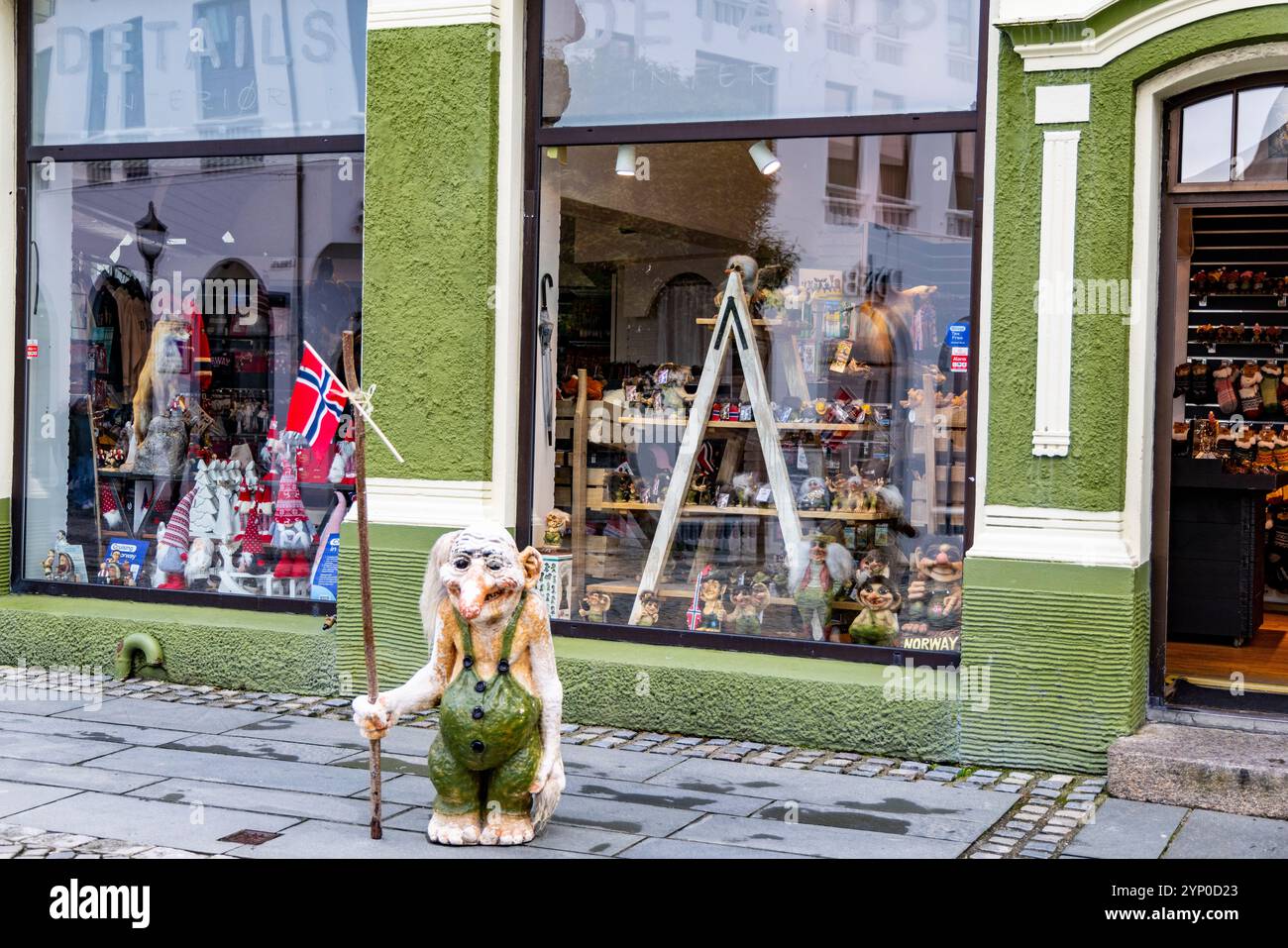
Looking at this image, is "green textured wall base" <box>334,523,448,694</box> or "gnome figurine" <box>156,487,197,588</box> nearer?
"green textured wall base" <box>334,523,448,694</box>

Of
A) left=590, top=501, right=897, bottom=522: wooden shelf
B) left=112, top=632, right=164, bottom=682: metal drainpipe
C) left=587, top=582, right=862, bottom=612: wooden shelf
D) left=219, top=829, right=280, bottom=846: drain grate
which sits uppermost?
left=590, top=501, right=897, bottom=522: wooden shelf

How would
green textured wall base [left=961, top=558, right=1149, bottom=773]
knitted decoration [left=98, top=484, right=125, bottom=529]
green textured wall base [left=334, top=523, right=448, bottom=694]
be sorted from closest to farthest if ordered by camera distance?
green textured wall base [left=961, top=558, right=1149, bottom=773] < green textured wall base [left=334, top=523, right=448, bottom=694] < knitted decoration [left=98, top=484, right=125, bottom=529]

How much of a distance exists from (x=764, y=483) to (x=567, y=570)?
1238mm

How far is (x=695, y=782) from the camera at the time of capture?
23.8ft

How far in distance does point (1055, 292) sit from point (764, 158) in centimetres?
180

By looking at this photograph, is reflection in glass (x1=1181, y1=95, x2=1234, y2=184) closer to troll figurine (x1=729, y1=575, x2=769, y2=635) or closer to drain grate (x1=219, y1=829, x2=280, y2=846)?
troll figurine (x1=729, y1=575, x2=769, y2=635)

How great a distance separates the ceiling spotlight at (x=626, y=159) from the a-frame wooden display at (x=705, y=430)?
813mm

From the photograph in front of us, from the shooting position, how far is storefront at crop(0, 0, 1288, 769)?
7.54 meters

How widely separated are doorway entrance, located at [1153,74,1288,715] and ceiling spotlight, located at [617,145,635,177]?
2799 millimetres

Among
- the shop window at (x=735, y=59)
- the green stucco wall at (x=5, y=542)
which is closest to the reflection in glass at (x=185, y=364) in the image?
the green stucco wall at (x=5, y=542)

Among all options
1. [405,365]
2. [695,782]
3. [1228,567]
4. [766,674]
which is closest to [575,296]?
[405,365]

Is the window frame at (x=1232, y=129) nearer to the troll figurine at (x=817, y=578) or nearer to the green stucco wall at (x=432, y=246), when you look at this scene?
the troll figurine at (x=817, y=578)

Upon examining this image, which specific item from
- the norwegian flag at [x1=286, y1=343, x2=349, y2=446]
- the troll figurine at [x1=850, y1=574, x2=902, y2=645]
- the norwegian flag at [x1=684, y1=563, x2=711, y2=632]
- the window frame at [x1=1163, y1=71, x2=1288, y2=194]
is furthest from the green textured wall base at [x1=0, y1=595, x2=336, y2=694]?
the window frame at [x1=1163, y1=71, x2=1288, y2=194]

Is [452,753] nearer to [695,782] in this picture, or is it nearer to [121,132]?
[695,782]
